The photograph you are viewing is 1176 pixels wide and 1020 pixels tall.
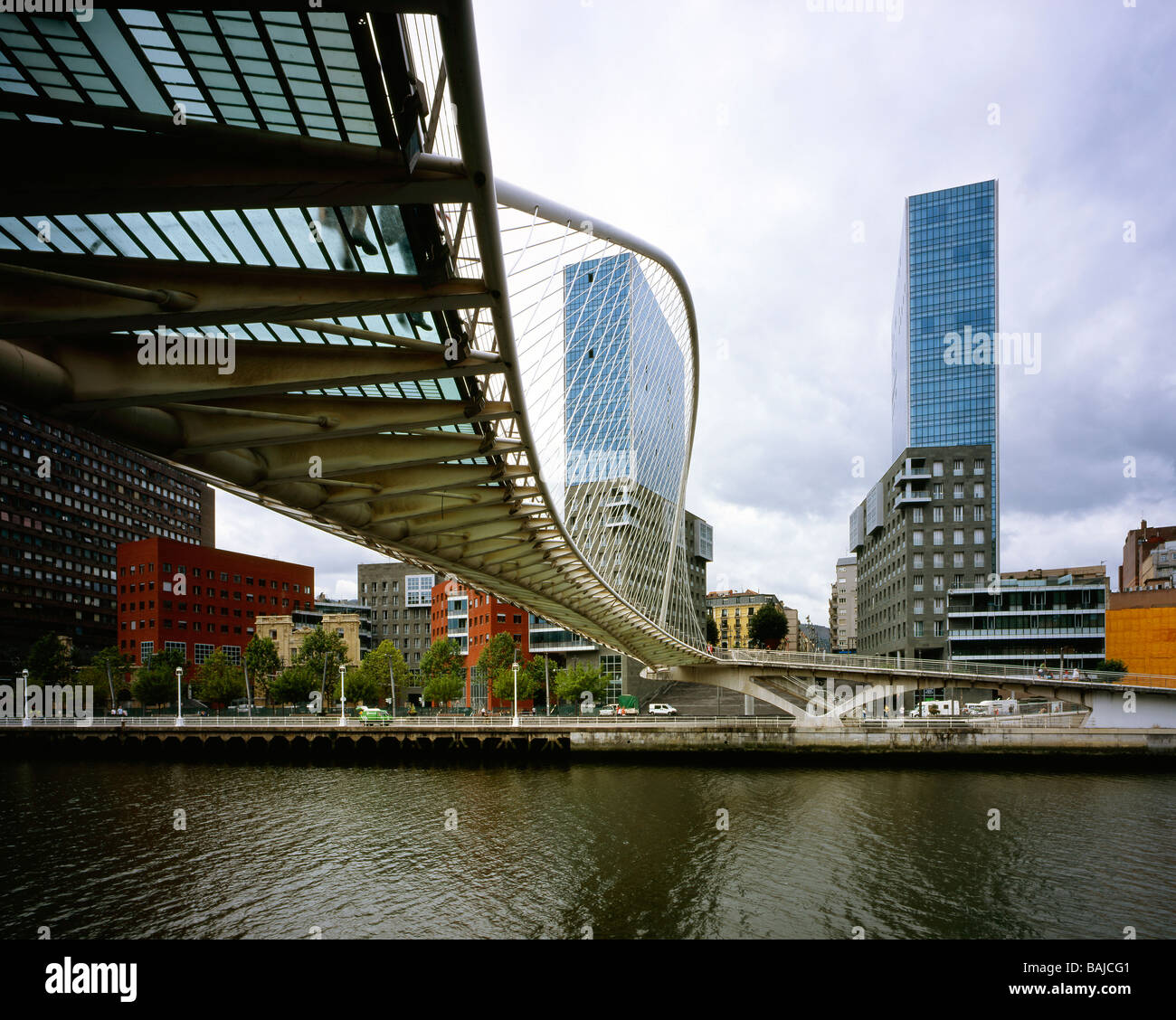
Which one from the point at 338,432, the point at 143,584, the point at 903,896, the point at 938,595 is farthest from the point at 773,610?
the point at 338,432

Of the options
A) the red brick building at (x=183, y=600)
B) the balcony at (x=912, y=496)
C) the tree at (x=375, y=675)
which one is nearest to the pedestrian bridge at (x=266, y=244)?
the tree at (x=375, y=675)

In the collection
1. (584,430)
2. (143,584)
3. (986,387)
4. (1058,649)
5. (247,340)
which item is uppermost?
(986,387)

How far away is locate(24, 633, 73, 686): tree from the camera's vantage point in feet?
244

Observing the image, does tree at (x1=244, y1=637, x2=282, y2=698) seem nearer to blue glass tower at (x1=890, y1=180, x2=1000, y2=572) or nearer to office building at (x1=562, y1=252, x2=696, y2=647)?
office building at (x1=562, y1=252, x2=696, y2=647)

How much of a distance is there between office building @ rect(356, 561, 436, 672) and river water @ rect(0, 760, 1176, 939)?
71.6 meters

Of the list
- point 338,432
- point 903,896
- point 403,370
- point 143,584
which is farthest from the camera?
point 143,584

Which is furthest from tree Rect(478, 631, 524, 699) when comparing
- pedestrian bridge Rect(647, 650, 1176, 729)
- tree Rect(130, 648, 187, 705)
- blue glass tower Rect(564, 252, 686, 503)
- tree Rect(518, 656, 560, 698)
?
tree Rect(130, 648, 187, 705)

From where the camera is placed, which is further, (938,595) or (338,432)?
(938,595)

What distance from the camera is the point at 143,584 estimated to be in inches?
3322

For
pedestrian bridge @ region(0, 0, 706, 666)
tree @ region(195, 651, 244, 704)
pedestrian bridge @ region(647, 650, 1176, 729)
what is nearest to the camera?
pedestrian bridge @ region(0, 0, 706, 666)

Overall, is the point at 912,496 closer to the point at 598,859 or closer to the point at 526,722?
the point at 526,722

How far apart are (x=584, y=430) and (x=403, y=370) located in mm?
27567
